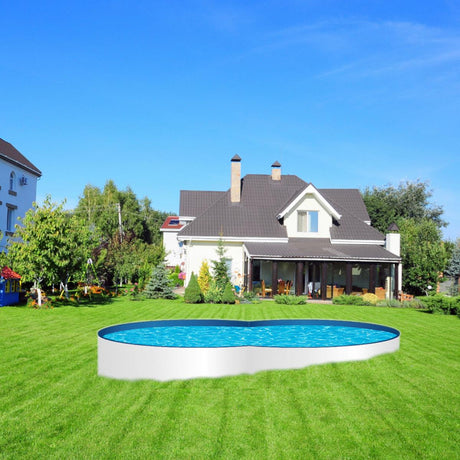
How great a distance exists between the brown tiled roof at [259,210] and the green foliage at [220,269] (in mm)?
1457

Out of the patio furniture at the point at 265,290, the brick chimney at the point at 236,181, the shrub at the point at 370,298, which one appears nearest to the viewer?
the shrub at the point at 370,298

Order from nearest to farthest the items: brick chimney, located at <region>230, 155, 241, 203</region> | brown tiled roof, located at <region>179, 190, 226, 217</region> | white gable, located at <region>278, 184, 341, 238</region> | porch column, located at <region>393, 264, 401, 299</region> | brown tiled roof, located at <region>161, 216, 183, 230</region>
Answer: porch column, located at <region>393, 264, 401, 299</region> < white gable, located at <region>278, 184, 341, 238</region> < brick chimney, located at <region>230, 155, 241, 203</region> < brown tiled roof, located at <region>179, 190, 226, 217</region> < brown tiled roof, located at <region>161, 216, 183, 230</region>

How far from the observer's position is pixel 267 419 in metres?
9.12

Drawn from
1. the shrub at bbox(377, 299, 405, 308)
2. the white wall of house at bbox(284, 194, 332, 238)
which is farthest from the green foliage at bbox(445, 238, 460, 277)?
the shrub at bbox(377, 299, 405, 308)

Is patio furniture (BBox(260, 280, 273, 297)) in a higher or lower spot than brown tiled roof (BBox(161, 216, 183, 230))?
lower

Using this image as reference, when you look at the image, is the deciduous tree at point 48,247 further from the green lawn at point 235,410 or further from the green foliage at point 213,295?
the green lawn at point 235,410

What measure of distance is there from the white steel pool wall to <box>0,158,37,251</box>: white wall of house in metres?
23.7

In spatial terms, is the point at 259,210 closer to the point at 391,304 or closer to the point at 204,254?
the point at 204,254

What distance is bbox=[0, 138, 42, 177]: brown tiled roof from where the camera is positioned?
34.2 m

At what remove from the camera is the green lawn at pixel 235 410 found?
7.93 metres

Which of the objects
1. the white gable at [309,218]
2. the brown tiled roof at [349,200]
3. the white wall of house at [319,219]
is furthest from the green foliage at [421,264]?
the white wall of house at [319,219]

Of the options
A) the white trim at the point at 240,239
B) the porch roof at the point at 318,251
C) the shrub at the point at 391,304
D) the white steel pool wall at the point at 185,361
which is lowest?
the white steel pool wall at the point at 185,361

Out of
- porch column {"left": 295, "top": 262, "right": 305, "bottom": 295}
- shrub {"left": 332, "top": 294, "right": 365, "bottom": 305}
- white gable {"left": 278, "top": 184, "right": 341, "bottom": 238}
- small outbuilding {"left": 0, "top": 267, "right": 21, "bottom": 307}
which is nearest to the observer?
small outbuilding {"left": 0, "top": 267, "right": 21, "bottom": 307}

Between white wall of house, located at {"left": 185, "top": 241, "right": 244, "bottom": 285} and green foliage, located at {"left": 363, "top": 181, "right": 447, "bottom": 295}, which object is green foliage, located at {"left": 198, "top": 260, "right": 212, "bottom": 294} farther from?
green foliage, located at {"left": 363, "top": 181, "right": 447, "bottom": 295}
